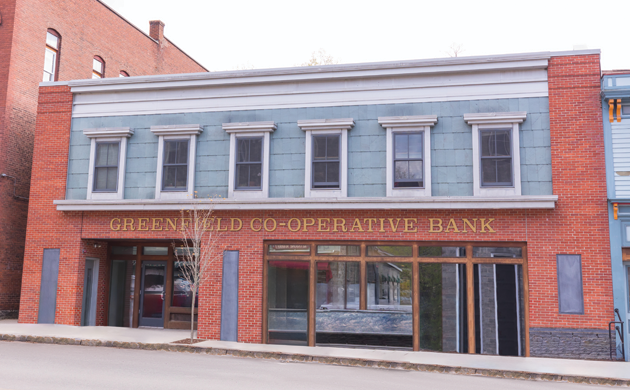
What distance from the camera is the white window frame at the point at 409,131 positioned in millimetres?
14508

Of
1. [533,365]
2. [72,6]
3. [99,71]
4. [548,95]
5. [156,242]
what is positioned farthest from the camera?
[99,71]

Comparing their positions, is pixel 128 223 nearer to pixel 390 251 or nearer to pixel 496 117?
pixel 390 251

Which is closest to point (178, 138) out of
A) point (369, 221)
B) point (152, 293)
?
point (152, 293)

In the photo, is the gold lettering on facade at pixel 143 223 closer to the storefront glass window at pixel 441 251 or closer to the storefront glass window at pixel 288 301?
the storefront glass window at pixel 288 301

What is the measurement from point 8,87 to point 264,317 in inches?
476

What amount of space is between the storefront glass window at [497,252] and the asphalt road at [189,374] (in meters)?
3.90

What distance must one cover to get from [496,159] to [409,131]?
7.81 feet

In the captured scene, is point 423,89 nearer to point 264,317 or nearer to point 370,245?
point 370,245

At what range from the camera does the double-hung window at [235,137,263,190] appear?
1566 cm

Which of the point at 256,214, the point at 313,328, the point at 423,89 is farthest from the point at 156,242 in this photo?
the point at 423,89

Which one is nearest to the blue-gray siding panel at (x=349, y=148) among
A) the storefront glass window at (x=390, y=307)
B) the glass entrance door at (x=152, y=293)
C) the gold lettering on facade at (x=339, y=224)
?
the gold lettering on facade at (x=339, y=224)

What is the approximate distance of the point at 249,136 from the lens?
51.9 feet

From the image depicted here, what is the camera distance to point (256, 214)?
15445 millimetres

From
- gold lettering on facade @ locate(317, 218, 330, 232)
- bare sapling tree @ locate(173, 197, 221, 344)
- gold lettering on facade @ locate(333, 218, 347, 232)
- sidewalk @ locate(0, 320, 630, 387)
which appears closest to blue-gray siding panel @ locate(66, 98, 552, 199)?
→ bare sapling tree @ locate(173, 197, 221, 344)
